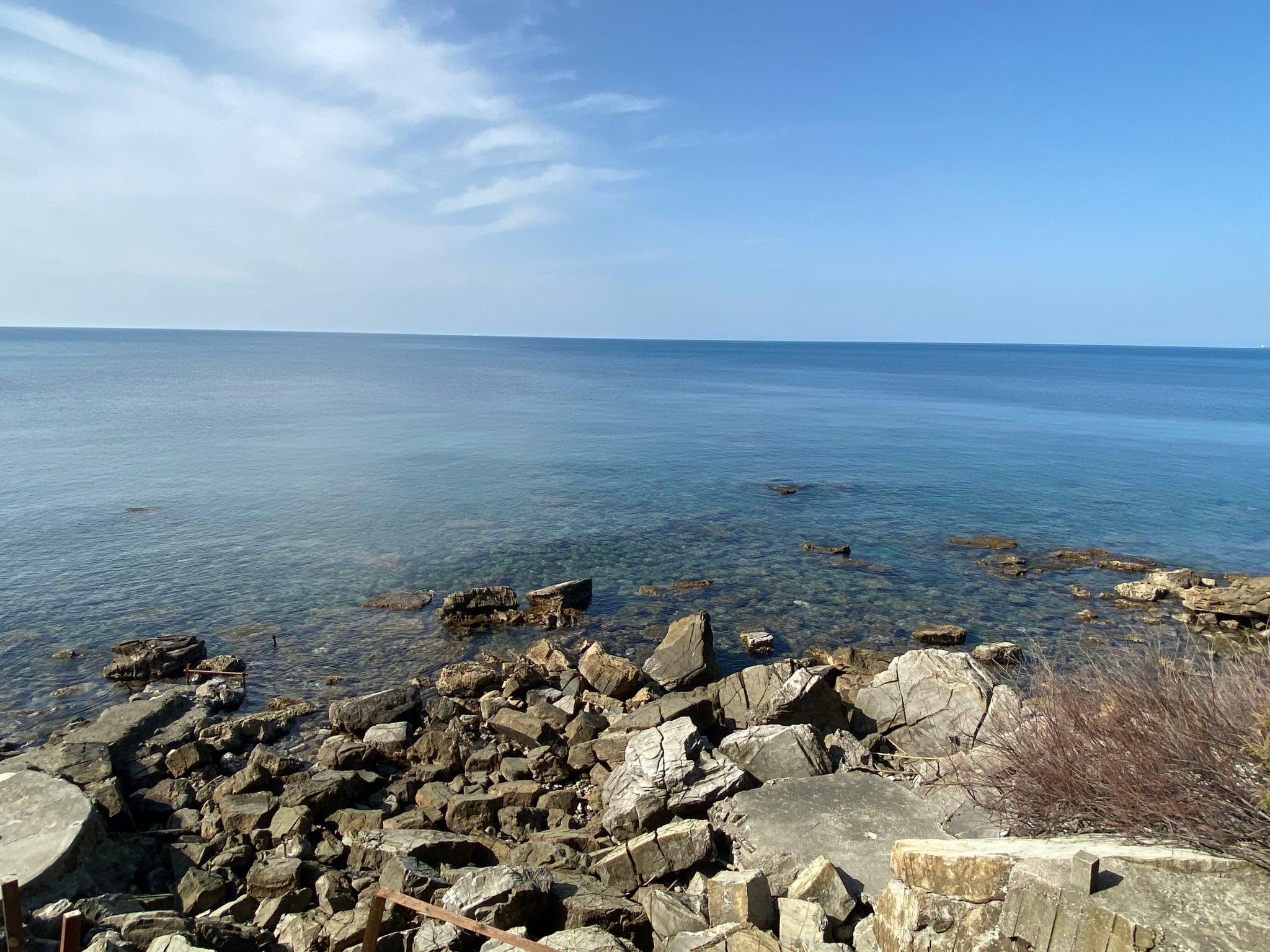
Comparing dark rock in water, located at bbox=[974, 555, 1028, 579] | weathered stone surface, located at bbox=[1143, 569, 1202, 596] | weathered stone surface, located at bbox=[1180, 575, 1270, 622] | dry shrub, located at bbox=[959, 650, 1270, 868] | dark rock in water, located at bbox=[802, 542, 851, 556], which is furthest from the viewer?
dark rock in water, located at bbox=[802, 542, 851, 556]

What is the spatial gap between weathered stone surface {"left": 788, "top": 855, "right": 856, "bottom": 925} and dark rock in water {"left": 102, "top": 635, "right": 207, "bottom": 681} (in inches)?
701

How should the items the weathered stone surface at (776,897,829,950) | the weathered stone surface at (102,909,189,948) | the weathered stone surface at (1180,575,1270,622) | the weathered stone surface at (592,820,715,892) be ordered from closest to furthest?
the weathered stone surface at (776,897,829,950)
the weathered stone surface at (102,909,189,948)
the weathered stone surface at (592,820,715,892)
the weathered stone surface at (1180,575,1270,622)

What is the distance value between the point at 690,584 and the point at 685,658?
7.99 m

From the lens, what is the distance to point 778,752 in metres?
13.4

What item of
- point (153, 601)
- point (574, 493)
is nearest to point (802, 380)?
point (574, 493)

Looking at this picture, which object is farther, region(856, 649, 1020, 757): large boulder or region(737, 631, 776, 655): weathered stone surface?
region(737, 631, 776, 655): weathered stone surface

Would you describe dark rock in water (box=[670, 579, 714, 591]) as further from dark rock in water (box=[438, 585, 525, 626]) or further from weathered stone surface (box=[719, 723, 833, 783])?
weathered stone surface (box=[719, 723, 833, 783])

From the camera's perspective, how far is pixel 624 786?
1273cm

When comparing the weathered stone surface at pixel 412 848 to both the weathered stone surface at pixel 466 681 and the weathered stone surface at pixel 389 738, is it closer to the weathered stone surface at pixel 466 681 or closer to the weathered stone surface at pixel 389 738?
the weathered stone surface at pixel 389 738

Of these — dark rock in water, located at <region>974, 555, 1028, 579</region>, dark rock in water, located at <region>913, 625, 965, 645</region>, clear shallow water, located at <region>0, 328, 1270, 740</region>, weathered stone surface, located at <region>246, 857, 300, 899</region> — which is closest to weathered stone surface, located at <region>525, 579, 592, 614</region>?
clear shallow water, located at <region>0, 328, 1270, 740</region>

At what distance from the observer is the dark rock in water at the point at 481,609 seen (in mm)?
24234

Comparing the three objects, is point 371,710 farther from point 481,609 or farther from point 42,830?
point 481,609

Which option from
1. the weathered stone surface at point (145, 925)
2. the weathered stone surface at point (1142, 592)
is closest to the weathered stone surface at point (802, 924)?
the weathered stone surface at point (145, 925)

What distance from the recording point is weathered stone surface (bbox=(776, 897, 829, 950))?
812 centimetres
